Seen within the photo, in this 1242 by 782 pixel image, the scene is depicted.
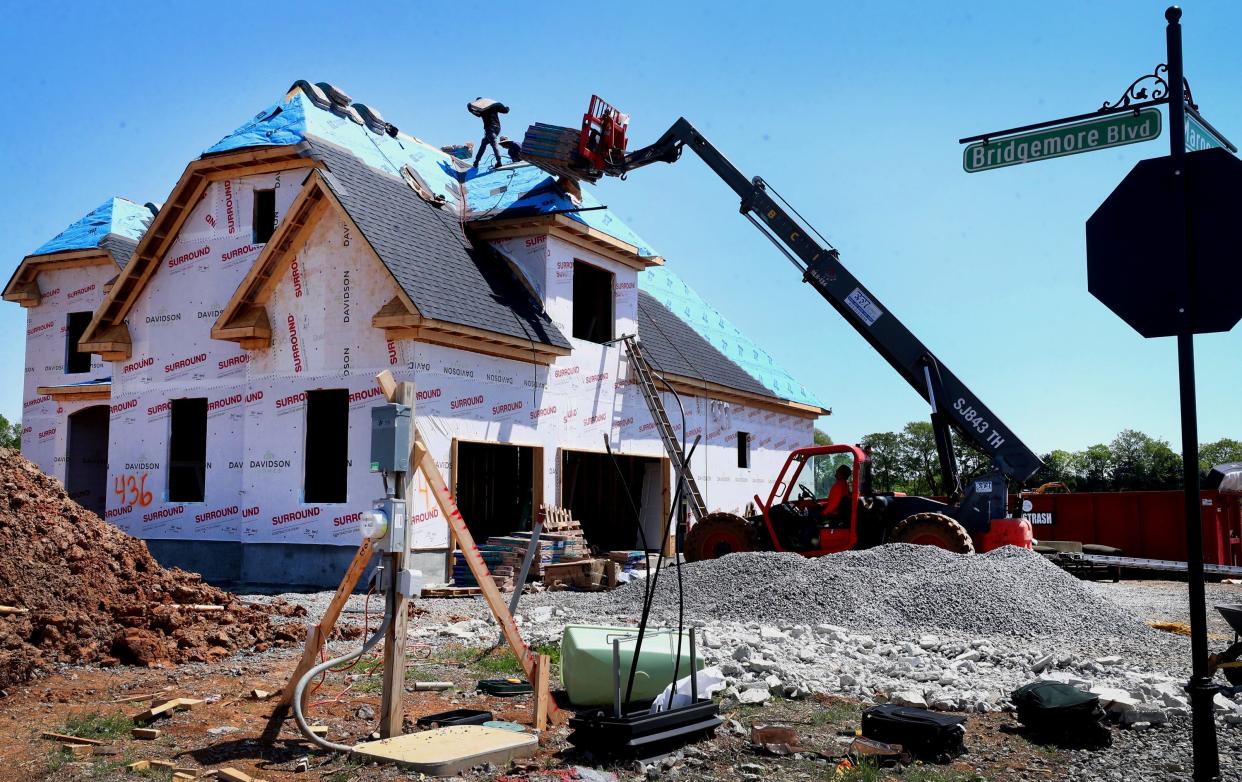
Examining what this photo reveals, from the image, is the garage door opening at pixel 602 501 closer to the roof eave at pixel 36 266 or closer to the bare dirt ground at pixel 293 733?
the roof eave at pixel 36 266

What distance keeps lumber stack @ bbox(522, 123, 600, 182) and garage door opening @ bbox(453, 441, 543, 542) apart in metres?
6.36

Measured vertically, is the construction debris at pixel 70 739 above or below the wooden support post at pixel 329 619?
below

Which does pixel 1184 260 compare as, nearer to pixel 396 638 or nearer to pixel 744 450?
pixel 396 638

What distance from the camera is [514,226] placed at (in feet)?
62.4

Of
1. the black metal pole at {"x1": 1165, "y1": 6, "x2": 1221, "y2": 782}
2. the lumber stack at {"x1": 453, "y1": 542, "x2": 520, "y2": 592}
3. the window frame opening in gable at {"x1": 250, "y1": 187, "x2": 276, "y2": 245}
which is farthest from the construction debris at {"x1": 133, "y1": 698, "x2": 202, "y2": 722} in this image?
the window frame opening in gable at {"x1": 250, "y1": 187, "x2": 276, "y2": 245}

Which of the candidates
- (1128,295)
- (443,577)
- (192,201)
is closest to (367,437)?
(443,577)

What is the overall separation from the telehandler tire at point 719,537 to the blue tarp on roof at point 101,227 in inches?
667

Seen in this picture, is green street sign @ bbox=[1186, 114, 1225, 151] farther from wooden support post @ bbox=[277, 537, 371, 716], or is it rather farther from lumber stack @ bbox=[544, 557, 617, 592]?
lumber stack @ bbox=[544, 557, 617, 592]

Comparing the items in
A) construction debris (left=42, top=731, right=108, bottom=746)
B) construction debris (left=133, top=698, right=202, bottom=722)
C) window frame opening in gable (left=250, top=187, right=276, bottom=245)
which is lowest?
construction debris (left=42, top=731, right=108, bottom=746)

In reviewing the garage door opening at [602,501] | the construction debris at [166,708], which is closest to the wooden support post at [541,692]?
the construction debris at [166,708]

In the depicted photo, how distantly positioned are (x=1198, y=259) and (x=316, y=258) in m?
14.4

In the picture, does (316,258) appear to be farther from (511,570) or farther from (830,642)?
(830,642)

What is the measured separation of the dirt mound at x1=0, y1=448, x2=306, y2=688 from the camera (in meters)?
8.84

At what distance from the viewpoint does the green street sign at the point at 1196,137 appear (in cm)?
519
